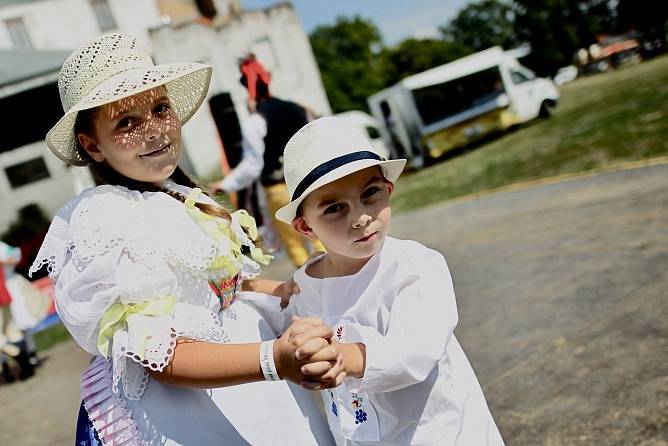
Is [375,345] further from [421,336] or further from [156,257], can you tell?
[156,257]

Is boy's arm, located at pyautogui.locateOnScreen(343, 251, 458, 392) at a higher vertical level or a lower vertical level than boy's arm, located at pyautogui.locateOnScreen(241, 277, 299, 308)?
lower

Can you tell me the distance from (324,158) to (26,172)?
2411 cm

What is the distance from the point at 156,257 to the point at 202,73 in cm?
71

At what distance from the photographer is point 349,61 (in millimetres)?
60562

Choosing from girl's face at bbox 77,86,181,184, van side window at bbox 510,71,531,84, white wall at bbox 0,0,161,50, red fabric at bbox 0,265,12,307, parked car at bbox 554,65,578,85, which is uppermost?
white wall at bbox 0,0,161,50

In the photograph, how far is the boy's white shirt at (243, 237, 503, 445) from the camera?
150 centimetres

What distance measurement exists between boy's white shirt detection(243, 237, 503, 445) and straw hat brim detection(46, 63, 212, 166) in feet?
2.23

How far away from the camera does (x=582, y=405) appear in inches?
A: 123

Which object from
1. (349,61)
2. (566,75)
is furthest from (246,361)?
(349,61)

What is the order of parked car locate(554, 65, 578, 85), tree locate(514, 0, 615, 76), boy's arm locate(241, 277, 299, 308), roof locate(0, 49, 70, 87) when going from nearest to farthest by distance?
boy's arm locate(241, 277, 299, 308)
roof locate(0, 49, 70, 87)
parked car locate(554, 65, 578, 85)
tree locate(514, 0, 615, 76)

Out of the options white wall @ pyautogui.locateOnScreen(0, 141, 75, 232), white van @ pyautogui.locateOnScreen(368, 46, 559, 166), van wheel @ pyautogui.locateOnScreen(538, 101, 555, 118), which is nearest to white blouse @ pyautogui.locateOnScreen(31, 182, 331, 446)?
white van @ pyautogui.locateOnScreen(368, 46, 559, 166)

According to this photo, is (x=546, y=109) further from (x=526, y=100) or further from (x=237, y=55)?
(x=237, y=55)

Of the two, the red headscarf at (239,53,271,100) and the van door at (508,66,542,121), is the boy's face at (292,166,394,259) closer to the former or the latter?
the red headscarf at (239,53,271,100)

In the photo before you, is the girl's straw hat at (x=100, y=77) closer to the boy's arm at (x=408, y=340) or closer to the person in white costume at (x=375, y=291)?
the person in white costume at (x=375, y=291)
